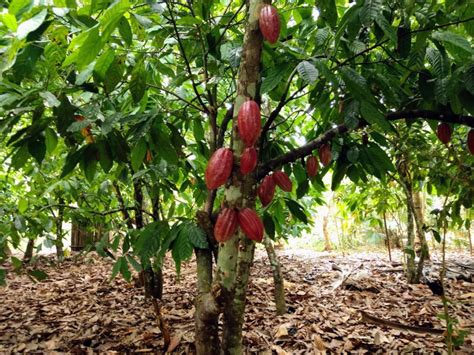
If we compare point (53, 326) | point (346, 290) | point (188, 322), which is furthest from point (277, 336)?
point (53, 326)

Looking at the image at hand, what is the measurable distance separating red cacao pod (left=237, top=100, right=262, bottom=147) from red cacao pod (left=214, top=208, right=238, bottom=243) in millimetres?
194

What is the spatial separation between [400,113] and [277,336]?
1.43m

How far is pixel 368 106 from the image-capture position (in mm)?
1007

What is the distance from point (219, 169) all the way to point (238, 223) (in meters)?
0.15

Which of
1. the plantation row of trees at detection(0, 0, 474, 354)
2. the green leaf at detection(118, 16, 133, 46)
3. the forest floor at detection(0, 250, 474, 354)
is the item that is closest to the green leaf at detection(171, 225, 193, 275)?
the plantation row of trees at detection(0, 0, 474, 354)

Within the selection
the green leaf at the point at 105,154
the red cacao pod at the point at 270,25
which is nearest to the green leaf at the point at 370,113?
the red cacao pod at the point at 270,25

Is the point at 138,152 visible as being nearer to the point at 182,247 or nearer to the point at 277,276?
the point at 182,247

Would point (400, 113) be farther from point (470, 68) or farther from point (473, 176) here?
point (473, 176)

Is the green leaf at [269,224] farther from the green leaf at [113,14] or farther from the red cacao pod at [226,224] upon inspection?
the green leaf at [113,14]

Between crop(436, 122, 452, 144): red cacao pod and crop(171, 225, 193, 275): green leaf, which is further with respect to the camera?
crop(436, 122, 452, 144): red cacao pod

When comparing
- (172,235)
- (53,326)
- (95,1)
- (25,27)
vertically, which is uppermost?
(95,1)

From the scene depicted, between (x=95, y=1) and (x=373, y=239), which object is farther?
(x=373, y=239)

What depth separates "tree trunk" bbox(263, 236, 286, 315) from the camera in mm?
2323

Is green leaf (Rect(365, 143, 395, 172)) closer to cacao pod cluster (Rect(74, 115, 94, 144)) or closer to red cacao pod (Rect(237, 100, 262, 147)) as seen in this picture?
red cacao pod (Rect(237, 100, 262, 147))
